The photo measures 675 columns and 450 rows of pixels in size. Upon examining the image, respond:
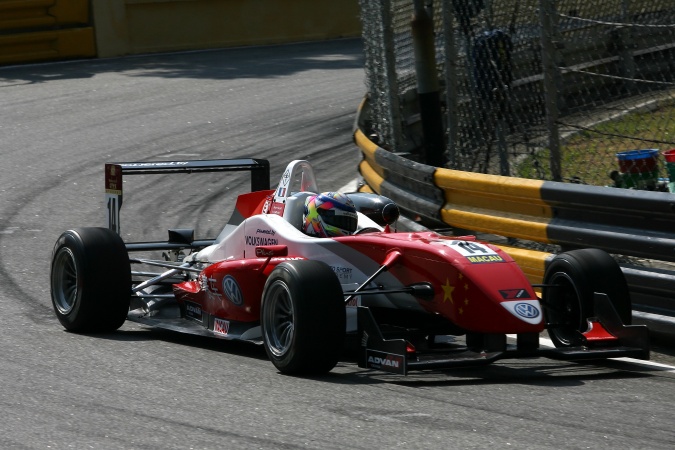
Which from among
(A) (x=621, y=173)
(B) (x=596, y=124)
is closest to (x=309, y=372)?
(A) (x=621, y=173)

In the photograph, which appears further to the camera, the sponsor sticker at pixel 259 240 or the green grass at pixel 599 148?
the green grass at pixel 599 148

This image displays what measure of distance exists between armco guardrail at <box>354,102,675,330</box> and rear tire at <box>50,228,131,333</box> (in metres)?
2.32

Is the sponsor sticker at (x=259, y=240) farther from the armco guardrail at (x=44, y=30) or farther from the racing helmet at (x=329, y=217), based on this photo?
the armco guardrail at (x=44, y=30)

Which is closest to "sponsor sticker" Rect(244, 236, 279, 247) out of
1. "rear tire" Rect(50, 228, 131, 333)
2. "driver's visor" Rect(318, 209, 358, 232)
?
"driver's visor" Rect(318, 209, 358, 232)

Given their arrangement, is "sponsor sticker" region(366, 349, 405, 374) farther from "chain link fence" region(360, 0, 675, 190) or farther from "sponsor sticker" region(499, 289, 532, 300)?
"chain link fence" region(360, 0, 675, 190)

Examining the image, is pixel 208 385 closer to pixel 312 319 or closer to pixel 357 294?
pixel 312 319

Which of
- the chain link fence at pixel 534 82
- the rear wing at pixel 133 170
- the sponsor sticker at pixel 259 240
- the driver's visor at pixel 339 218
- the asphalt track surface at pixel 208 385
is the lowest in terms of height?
the asphalt track surface at pixel 208 385

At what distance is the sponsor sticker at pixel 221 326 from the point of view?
716cm

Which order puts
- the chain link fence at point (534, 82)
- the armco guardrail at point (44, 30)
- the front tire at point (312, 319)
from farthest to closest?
the armco guardrail at point (44, 30) → the chain link fence at point (534, 82) → the front tire at point (312, 319)

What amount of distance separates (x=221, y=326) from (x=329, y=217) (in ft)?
3.06

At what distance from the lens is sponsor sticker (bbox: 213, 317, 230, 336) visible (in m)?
7.16

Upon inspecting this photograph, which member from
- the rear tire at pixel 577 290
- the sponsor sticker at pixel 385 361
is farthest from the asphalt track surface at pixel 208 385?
the rear tire at pixel 577 290

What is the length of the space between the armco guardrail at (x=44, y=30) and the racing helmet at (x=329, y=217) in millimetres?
13769

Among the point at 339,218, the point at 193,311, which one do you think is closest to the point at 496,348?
the point at 339,218
